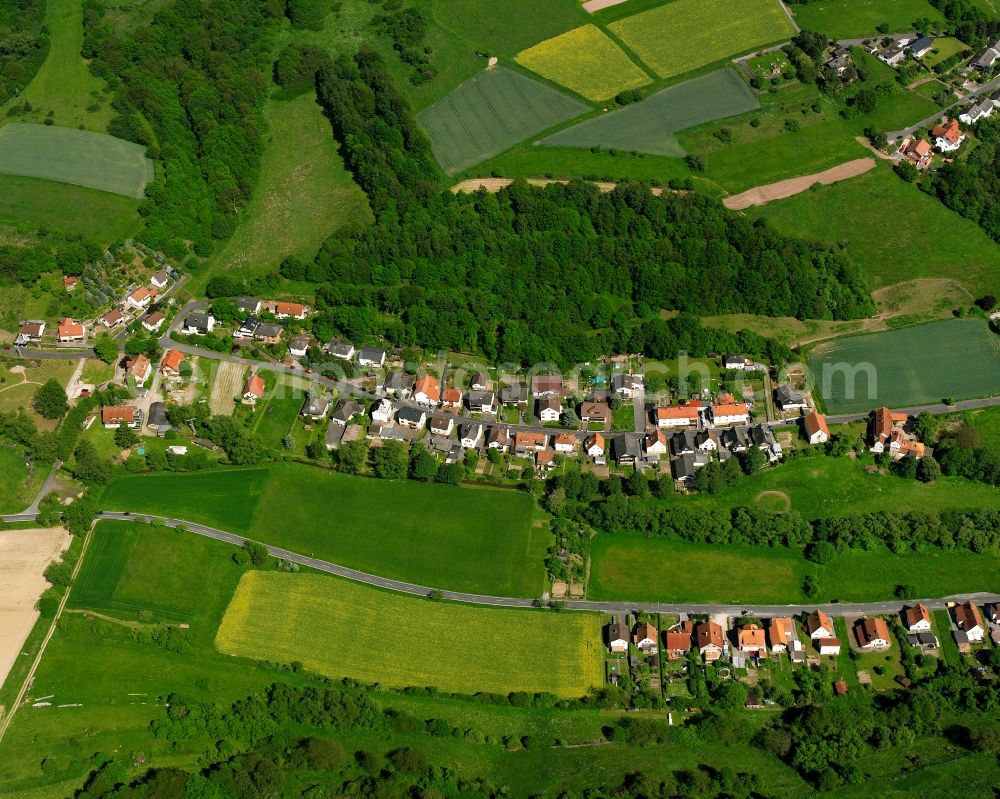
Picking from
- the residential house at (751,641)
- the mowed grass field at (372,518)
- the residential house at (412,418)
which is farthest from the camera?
the residential house at (412,418)

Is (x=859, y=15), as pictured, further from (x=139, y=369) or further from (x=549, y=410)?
(x=139, y=369)

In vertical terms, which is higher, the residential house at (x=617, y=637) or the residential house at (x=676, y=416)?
the residential house at (x=676, y=416)

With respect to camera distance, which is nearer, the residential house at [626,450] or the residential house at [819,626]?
the residential house at [819,626]

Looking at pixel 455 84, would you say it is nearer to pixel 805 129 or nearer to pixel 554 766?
pixel 805 129

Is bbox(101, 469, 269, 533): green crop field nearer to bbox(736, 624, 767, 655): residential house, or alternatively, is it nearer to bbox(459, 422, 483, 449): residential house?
bbox(459, 422, 483, 449): residential house

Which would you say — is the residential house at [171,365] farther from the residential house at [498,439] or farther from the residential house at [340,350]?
the residential house at [498,439]

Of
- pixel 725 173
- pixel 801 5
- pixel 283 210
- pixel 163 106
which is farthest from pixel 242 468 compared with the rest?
pixel 801 5

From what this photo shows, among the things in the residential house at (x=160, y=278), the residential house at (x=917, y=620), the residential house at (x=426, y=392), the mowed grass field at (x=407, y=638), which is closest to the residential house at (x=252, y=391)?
the residential house at (x=426, y=392)

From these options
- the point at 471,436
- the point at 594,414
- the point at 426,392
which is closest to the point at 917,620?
the point at 594,414
